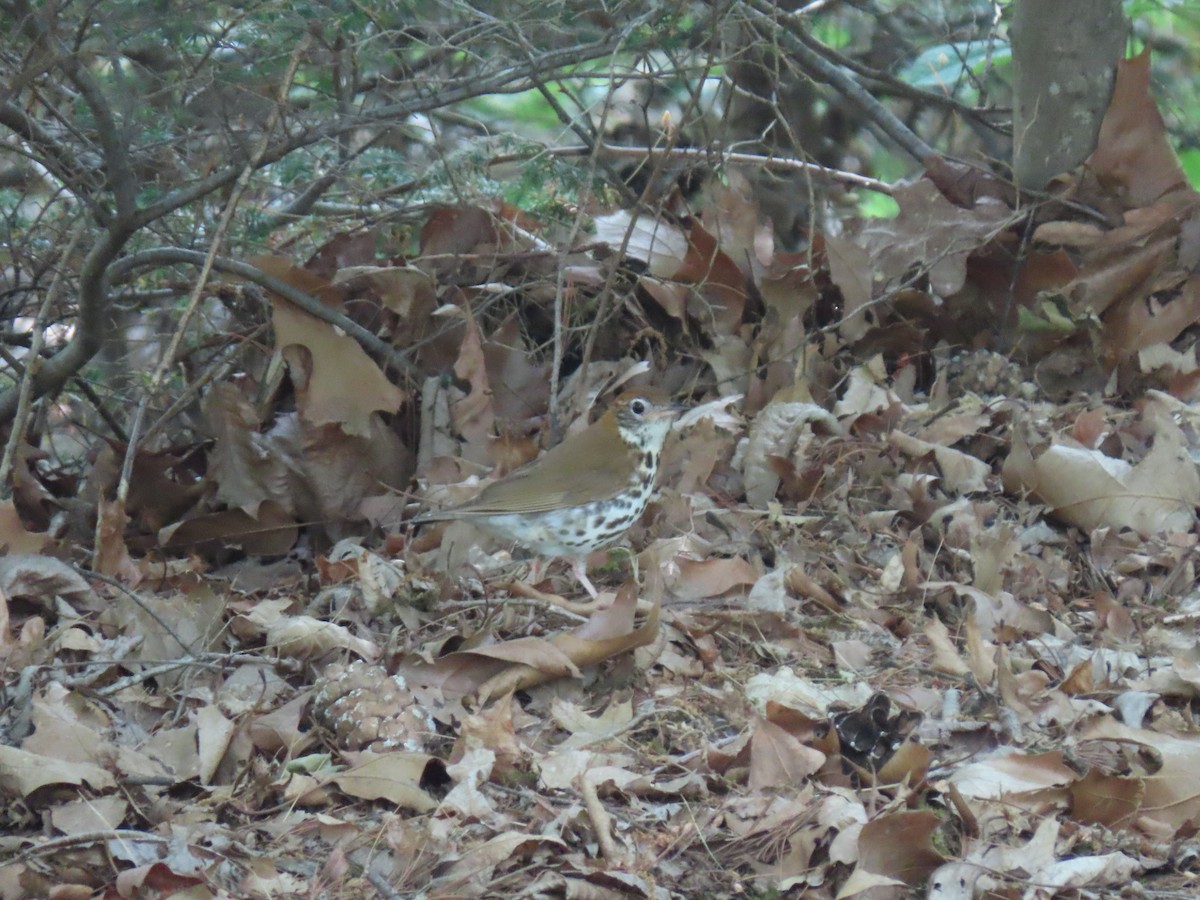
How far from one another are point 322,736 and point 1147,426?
10.8ft

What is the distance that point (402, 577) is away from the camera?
4.18 metres

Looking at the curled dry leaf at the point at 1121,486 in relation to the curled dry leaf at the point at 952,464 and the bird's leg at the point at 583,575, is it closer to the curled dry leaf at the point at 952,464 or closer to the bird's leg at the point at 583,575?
the curled dry leaf at the point at 952,464

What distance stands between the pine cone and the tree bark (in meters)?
3.71

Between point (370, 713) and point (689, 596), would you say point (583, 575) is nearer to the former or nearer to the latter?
point (689, 596)

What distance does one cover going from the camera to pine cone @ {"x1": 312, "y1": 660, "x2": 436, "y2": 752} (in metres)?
3.20

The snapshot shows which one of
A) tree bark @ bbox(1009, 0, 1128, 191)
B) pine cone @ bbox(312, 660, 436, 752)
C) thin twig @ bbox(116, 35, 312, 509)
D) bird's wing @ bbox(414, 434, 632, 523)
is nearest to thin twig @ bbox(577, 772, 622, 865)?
pine cone @ bbox(312, 660, 436, 752)

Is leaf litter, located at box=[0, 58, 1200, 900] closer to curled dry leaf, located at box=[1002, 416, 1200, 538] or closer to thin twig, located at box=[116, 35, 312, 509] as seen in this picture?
curled dry leaf, located at box=[1002, 416, 1200, 538]

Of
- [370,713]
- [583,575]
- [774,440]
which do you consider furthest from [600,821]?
[774,440]

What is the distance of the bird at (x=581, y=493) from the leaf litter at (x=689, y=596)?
188 mm

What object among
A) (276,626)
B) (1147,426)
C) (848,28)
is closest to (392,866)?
(276,626)

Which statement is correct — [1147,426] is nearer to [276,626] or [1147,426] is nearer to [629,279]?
[629,279]

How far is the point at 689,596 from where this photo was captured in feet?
13.4

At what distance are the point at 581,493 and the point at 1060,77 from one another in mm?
2819

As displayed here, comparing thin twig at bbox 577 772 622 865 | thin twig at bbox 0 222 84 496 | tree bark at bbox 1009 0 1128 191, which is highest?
tree bark at bbox 1009 0 1128 191
